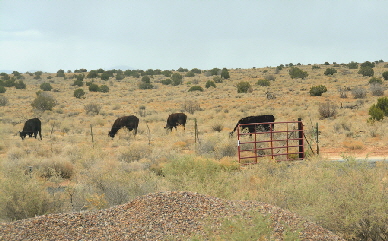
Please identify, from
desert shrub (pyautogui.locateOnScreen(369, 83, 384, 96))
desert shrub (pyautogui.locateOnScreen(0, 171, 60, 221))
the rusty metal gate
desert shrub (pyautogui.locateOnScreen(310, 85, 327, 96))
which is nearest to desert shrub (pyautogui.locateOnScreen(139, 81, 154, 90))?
desert shrub (pyautogui.locateOnScreen(310, 85, 327, 96))

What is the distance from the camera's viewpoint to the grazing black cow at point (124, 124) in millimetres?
26312

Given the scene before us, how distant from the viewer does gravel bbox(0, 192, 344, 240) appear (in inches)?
284

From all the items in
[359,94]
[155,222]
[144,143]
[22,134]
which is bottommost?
Answer: [144,143]

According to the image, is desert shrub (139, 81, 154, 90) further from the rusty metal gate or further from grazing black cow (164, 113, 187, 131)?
the rusty metal gate

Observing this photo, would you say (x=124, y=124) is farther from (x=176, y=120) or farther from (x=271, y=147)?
(x=271, y=147)

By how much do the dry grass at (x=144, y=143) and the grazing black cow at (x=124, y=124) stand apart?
1.26ft

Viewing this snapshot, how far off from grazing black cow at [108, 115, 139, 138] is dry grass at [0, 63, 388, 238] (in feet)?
1.26

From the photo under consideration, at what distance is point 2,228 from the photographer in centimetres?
775

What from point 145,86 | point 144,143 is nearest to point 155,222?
point 144,143

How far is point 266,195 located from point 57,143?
700 inches

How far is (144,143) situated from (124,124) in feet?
16.5

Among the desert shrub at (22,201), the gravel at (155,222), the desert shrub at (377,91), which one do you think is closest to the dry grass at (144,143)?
the desert shrub at (22,201)

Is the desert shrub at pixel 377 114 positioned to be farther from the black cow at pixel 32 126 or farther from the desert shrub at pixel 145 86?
the desert shrub at pixel 145 86

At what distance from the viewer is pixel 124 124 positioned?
2655cm
